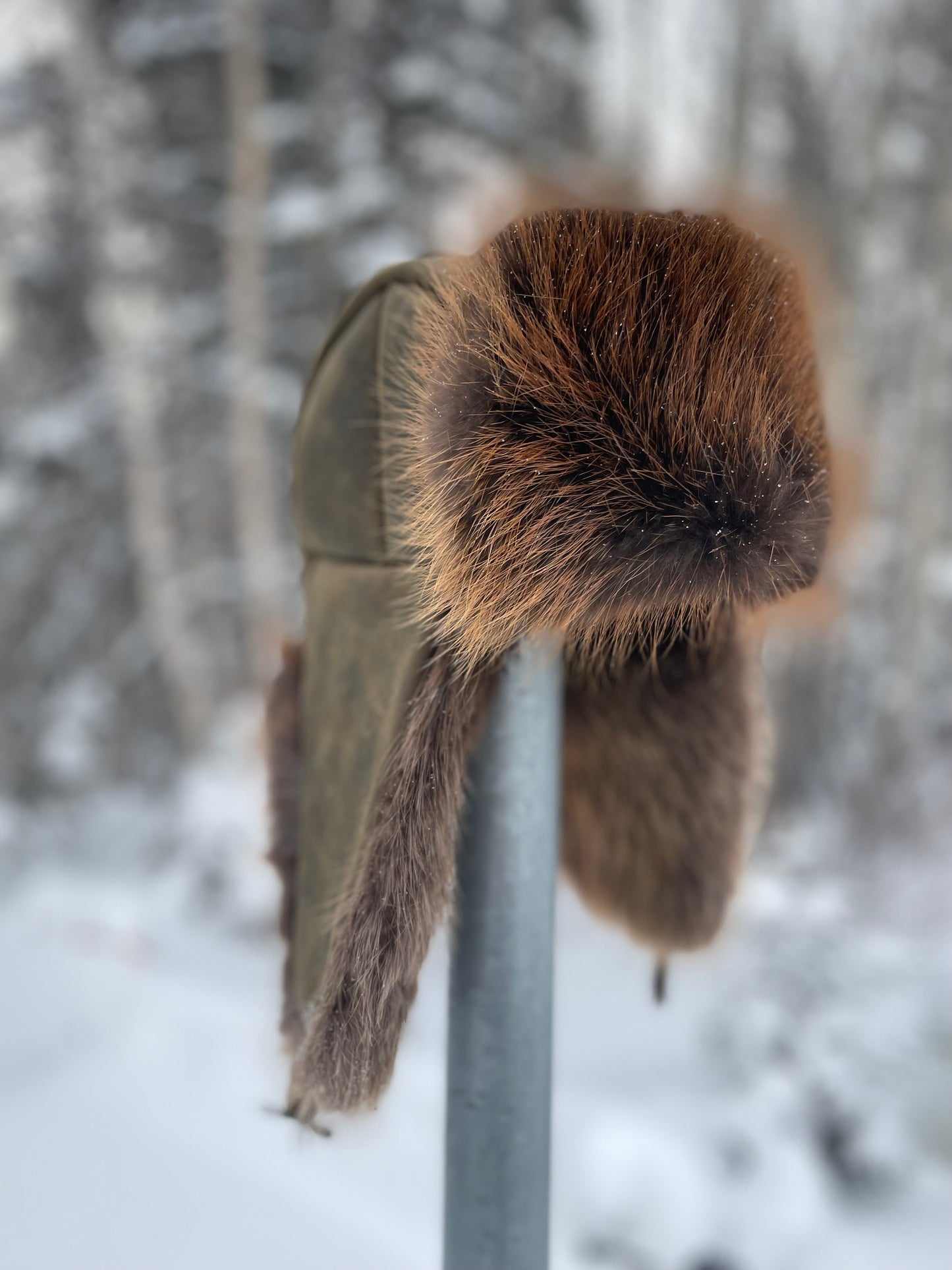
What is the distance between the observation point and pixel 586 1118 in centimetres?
249

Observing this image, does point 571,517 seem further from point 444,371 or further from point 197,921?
point 197,921

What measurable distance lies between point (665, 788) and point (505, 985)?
368 millimetres

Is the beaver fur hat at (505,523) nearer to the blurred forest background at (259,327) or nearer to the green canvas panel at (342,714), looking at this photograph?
the green canvas panel at (342,714)

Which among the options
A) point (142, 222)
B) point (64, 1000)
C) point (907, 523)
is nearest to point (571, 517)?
point (64, 1000)

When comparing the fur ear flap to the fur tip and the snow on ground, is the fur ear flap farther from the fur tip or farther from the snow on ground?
the snow on ground

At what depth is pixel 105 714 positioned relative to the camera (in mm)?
6043

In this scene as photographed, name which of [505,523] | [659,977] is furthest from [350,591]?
[659,977]

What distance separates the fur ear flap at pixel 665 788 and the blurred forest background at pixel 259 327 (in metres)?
2.43

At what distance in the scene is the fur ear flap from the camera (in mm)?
989

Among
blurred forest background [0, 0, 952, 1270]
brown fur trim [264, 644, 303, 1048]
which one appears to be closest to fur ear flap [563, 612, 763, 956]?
brown fur trim [264, 644, 303, 1048]

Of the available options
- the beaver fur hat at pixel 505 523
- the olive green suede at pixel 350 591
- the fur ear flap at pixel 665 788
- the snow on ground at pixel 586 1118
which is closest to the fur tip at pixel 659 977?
the fur ear flap at pixel 665 788

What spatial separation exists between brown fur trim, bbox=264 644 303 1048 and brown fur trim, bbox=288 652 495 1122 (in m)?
0.31

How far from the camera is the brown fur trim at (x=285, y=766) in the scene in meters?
1.07

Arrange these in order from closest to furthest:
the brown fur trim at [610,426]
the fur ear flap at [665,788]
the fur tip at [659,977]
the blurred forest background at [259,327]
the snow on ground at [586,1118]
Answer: the brown fur trim at [610,426], the fur ear flap at [665,788], the fur tip at [659,977], the snow on ground at [586,1118], the blurred forest background at [259,327]
